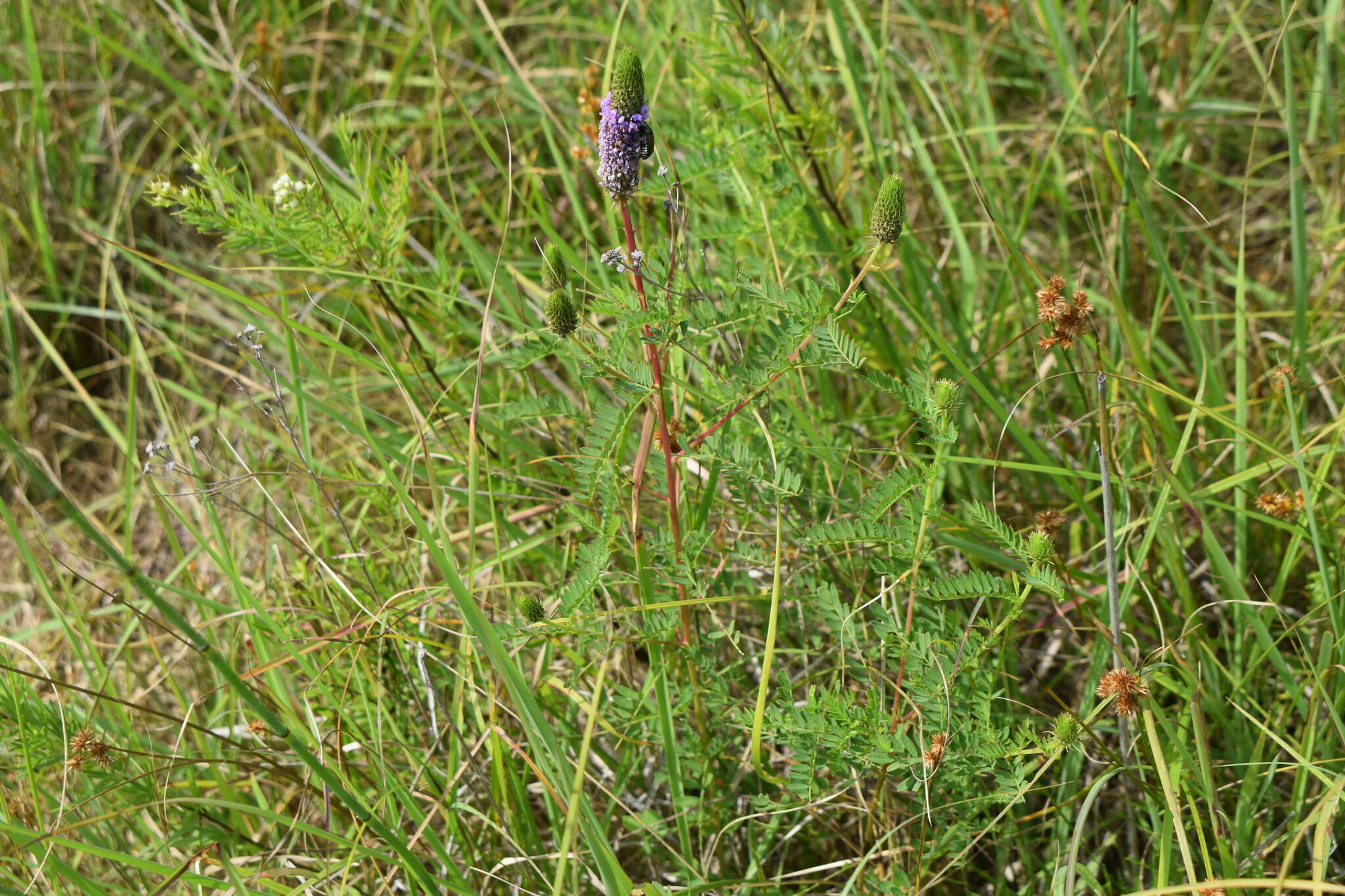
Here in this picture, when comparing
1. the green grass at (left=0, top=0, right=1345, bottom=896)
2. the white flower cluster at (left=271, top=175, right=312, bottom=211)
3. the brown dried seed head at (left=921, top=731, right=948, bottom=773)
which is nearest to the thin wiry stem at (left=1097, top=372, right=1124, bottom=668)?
the green grass at (left=0, top=0, right=1345, bottom=896)

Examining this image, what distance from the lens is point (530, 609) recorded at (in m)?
1.32

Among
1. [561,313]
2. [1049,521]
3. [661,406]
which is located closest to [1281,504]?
[1049,521]

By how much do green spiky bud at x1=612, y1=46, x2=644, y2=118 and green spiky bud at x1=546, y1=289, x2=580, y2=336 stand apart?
226 mm

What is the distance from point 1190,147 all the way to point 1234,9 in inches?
13.4

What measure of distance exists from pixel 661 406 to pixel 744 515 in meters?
A: 0.39

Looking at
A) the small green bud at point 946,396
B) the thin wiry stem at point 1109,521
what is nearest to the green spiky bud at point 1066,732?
the thin wiry stem at point 1109,521

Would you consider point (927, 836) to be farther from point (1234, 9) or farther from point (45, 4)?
point (45, 4)

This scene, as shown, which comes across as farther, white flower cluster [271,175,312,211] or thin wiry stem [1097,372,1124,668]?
white flower cluster [271,175,312,211]

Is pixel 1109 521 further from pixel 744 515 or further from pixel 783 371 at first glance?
pixel 744 515

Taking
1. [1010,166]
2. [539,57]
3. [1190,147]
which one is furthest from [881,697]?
[539,57]

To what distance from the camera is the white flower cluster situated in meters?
1.66

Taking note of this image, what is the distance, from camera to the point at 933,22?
9.16 feet

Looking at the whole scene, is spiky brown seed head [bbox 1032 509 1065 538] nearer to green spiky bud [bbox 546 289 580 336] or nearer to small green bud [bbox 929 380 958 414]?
small green bud [bbox 929 380 958 414]

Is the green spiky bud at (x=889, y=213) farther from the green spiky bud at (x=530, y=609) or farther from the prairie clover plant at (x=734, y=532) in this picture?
the green spiky bud at (x=530, y=609)
